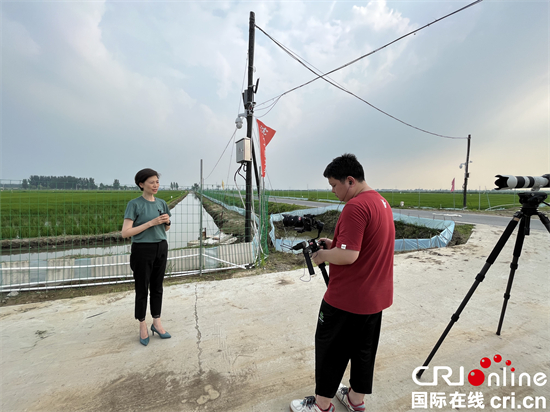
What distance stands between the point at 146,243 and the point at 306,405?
1679 mm

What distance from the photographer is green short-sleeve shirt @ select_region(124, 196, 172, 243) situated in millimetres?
2090

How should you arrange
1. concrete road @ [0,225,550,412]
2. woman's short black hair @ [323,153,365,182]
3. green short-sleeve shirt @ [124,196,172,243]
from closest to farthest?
woman's short black hair @ [323,153,365,182] → concrete road @ [0,225,550,412] → green short-sleeve shirt @ [124,196,172,243]

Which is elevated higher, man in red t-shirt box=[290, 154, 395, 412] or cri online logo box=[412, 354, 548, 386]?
man in red t-shirt box=[290, 154, 395, 412]

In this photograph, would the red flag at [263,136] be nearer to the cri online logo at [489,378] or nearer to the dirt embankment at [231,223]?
the dirt embankment at [231,223]

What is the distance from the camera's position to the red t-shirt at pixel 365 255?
1.22 m

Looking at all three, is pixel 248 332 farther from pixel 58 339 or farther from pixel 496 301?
pixel 496 301

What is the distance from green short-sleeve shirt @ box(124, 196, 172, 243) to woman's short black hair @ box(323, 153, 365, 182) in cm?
163

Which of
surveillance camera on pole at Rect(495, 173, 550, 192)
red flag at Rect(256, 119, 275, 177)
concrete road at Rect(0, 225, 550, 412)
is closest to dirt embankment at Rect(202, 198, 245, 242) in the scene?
red flag at Rect(256, 119, 275, 177)

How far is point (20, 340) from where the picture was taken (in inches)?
87.9

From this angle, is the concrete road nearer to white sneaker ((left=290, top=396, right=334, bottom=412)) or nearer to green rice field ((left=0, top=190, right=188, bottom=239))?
white sneaker ((left=290, top=396, right=334, bottom=412))

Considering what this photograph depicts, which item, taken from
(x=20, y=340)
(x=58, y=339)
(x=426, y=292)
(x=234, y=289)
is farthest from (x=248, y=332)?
(x=426, y=292)

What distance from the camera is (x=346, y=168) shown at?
136 centimetres

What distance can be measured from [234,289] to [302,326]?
1239 mm

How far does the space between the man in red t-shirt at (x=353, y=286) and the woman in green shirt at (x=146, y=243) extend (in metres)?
1.45
